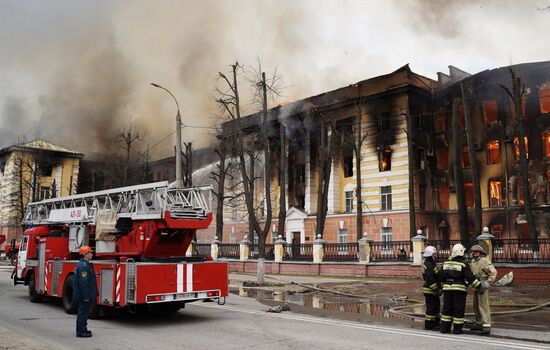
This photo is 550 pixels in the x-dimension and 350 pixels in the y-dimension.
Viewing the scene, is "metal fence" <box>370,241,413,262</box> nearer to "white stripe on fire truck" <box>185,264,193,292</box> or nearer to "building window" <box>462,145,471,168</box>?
"white stripe on fire truck" <box>185,264,193,292</box>

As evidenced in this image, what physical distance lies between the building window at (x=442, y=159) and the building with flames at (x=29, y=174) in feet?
115

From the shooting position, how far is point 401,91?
36.2 meters

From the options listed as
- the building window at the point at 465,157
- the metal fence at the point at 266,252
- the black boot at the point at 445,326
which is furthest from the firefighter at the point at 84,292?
the building window at the point at 465,157

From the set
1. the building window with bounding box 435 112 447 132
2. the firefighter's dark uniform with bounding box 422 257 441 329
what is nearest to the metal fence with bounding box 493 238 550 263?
the firefighter's dark uniform with bounding box 422 257 441 329

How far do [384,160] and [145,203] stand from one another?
28.6 meters

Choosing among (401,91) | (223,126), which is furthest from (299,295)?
(401,91)

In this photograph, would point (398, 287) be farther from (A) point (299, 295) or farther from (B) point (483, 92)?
(B) point (483, 92)

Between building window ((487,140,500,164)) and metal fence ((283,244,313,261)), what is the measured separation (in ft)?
56.0

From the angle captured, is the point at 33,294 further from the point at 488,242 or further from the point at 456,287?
the point at 488,242

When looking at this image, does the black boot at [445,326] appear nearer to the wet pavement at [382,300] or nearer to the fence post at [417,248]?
the wet pavement at [382,300]

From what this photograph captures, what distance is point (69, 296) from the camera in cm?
1207

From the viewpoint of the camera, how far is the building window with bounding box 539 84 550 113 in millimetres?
33594

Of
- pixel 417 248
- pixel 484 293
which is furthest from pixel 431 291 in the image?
pixel 417 248

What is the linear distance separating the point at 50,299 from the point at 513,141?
31.0m
